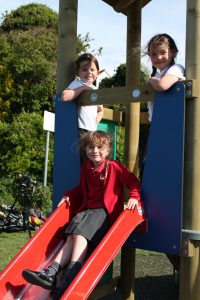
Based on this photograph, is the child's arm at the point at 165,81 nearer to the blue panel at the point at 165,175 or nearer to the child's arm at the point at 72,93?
the blue panel at the point at 165,175

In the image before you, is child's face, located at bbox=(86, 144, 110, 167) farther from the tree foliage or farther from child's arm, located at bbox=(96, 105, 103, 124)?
the tree foliage

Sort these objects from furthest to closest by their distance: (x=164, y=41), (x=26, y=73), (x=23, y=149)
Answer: (x=26, y=73) < (x=23, y=149) < (x=164, y=41)

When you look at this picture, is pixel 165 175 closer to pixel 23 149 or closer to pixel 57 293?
pixel 57 293

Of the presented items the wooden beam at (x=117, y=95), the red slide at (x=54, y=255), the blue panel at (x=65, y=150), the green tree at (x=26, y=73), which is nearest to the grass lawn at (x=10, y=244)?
the blue panel at (x=65, y=150)

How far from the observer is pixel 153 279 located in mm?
5094

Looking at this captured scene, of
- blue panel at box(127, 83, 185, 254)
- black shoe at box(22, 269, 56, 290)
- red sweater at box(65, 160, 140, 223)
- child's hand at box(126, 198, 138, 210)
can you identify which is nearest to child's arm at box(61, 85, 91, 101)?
red sweater at box(65, 160, 140, 223)

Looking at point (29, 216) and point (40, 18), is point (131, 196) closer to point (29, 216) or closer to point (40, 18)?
point (29, 216)

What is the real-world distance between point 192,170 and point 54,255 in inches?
44.8

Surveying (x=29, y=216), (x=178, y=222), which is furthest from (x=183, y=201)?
(x=29, y=216)

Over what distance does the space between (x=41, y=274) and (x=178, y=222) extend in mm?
914

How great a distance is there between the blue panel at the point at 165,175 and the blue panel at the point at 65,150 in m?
0.65

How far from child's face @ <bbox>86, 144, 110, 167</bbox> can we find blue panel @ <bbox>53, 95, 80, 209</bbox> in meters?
0.22

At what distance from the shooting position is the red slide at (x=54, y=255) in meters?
2.54

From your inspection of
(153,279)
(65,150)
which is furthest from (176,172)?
(153,279)
